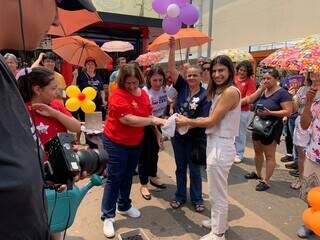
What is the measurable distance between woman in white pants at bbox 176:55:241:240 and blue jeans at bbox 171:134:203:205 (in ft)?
2.43

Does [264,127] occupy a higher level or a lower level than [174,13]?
lower

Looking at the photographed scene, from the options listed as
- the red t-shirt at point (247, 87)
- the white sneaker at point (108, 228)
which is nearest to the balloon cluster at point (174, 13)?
the red t-shirt at point (247, 87)

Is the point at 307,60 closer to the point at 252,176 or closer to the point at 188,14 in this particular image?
the point at 188,14

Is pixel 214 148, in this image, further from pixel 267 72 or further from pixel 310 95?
pixel 267 72

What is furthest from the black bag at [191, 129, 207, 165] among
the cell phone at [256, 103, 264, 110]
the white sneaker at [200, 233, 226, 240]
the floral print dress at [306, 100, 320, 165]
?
the cell phone at [256, 103, 264, 110]

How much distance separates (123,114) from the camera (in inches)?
131

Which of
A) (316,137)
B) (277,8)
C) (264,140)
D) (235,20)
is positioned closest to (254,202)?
(264,140)

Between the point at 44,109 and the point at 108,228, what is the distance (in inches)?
57.9

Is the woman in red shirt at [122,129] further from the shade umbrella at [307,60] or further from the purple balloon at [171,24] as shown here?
the shade umbrella at [307,60]

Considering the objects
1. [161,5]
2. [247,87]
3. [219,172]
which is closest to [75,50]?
[161,5]

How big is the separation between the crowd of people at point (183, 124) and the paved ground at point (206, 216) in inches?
5.0

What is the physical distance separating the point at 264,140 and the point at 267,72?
96 cm

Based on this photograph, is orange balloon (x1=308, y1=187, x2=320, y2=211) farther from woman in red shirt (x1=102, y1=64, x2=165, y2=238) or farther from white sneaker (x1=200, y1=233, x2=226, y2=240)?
woman in red shirt (x1=102, y1=64, x2=165, y2=238)

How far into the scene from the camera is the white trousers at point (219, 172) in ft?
10.0
